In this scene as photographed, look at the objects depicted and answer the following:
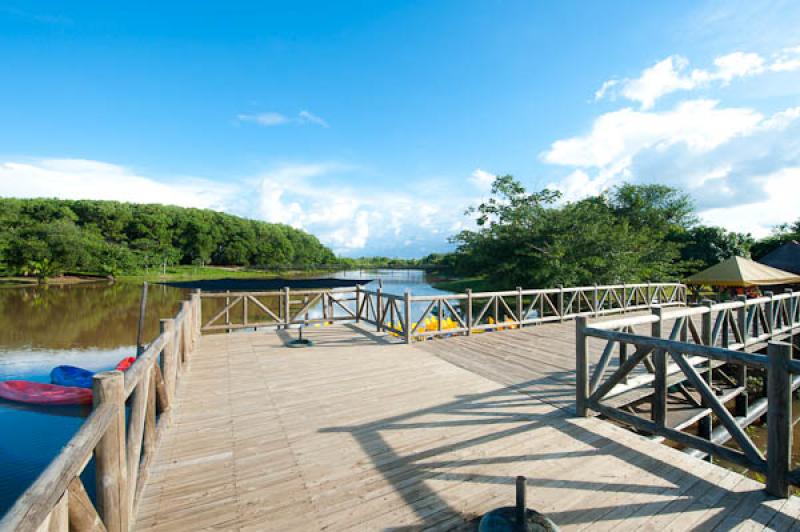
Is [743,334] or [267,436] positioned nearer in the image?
[267,436]

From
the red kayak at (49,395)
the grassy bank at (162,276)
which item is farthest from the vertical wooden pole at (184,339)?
the grassy bank at (162,276)

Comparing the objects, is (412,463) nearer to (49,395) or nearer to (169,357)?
(169,357)

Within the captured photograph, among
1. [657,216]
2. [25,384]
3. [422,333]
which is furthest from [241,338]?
[657,216]

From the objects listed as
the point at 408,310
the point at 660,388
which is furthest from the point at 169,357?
the point at 660,388

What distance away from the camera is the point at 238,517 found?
2561 millimetres

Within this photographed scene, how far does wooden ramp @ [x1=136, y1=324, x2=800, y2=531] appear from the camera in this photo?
2.56 m

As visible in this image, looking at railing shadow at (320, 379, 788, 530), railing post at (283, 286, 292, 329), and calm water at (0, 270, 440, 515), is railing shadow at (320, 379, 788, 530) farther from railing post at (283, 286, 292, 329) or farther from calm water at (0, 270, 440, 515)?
railing post at (283, 286, 292, 329)

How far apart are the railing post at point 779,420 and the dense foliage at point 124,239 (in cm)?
5497

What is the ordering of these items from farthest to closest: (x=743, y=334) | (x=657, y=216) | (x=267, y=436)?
1. (x=657, y=216)
2. (x=743, y=334)
3. (x=267, y=436)

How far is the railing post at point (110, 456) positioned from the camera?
196cm

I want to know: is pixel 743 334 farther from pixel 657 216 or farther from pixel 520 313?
pixel 657 216

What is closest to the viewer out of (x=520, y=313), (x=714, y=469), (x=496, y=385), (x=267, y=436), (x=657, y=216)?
(x=714, y=469)

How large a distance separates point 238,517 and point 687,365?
381 centimetres

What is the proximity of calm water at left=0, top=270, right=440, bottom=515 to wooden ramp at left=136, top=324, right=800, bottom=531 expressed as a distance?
378cm
